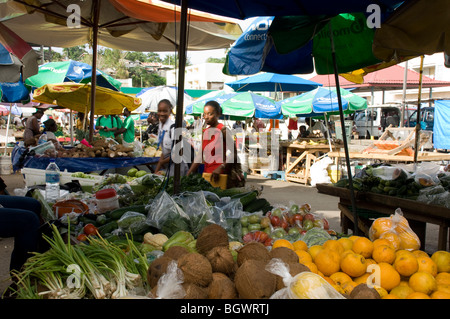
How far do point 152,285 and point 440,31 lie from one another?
3.42 metres

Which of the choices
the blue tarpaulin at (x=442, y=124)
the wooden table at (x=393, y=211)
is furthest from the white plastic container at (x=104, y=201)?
the blue tarpaulin at (x=442, y=124)

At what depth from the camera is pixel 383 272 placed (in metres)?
2.21

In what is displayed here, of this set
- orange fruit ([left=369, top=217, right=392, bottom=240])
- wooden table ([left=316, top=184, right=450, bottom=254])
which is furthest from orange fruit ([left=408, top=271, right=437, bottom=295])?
wooden table ([left=316, top=184, right=450, bottom=254])

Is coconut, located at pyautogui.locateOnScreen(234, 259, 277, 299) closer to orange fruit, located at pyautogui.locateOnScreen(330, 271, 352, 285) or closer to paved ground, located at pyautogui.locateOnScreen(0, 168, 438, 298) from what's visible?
orange fruit, located at pyautogui.locateOnScreen(330, 271, 352, 285)

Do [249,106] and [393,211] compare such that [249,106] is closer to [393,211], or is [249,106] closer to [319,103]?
[319,103]

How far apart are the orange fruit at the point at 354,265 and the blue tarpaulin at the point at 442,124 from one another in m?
15.7

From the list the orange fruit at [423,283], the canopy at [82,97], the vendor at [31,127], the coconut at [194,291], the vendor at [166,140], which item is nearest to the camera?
the coconut at [194,291]

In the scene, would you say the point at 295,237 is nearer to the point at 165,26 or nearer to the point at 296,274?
the point at 296,274

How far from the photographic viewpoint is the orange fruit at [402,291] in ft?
6.73

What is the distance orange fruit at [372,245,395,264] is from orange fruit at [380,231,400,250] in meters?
0.29

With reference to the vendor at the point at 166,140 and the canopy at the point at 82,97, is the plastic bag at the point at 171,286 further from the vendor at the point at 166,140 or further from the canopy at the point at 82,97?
the canopy at the point at 82,97

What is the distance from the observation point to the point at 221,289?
1.91 metres

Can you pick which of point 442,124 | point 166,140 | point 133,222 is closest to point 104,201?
point 133,222
